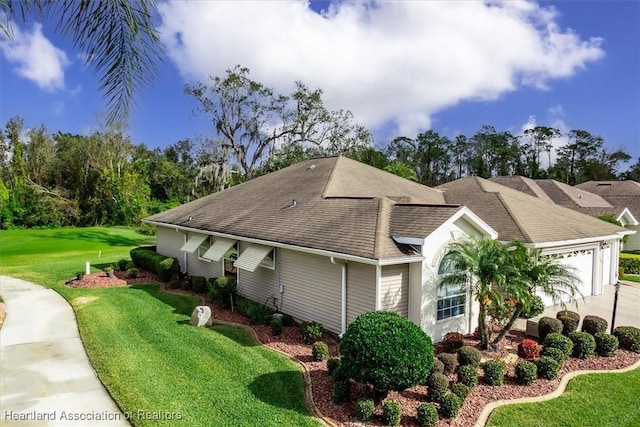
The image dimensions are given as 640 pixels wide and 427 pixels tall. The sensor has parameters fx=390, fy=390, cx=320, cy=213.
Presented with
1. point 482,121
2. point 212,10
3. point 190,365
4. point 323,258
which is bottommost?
point 190,365

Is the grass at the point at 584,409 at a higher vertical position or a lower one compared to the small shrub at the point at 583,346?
lower

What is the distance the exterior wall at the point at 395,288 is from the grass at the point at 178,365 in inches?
142

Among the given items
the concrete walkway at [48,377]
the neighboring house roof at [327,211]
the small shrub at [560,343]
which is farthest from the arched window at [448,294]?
the concrete walkway at [48,377]

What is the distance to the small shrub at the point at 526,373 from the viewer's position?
10.3 metres

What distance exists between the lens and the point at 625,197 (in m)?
39.2

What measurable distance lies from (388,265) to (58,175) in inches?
2364

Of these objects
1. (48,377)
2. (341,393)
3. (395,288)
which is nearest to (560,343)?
(395,288)

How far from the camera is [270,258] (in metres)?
16.7

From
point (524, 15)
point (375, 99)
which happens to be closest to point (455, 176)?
point (375, 99)

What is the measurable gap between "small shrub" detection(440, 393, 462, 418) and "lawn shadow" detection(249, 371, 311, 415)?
120 inches

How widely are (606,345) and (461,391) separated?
6.44m

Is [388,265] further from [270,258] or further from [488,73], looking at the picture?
[488,73]

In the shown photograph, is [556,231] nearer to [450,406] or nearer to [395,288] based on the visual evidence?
[395,288]

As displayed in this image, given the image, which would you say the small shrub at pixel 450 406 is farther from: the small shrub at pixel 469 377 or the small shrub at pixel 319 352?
the small shrub at pixel 319 352
